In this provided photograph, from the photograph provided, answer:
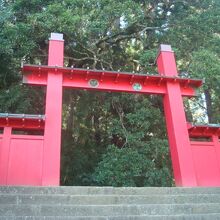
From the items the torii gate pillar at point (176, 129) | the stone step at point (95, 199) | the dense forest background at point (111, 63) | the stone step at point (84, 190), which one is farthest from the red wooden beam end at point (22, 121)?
the torii gate pillar at point (176, 129)

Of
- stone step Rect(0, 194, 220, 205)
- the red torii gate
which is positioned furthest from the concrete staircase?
the red torii gate

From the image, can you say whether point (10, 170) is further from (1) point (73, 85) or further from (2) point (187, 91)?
(2) point (187, 91)

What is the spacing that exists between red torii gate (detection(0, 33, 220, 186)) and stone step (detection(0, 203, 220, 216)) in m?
1.63

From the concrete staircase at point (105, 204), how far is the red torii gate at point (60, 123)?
3.90 feet

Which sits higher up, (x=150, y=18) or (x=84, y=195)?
(x=150, y=18)

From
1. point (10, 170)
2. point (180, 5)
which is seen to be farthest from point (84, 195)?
point (180, 5)

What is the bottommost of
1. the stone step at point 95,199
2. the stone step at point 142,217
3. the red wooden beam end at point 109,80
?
the stone step at point 142,217

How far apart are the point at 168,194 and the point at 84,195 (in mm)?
1755

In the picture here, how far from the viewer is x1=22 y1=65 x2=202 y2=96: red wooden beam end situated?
323 inches

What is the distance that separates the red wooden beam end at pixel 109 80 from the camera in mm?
8202

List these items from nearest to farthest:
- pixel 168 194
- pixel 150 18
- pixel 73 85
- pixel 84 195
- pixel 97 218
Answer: pixel 97 218
pixel 84 195
pixel 168 194
pixel 73 85
pixel 150 18

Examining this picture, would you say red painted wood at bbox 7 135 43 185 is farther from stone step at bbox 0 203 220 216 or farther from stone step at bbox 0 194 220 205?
stone step at bbox 0 203 220 216

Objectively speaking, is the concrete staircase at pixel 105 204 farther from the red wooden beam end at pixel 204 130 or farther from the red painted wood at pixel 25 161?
the red wooden beam end at pixel 204 130

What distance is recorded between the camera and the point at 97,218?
16.9 ft
